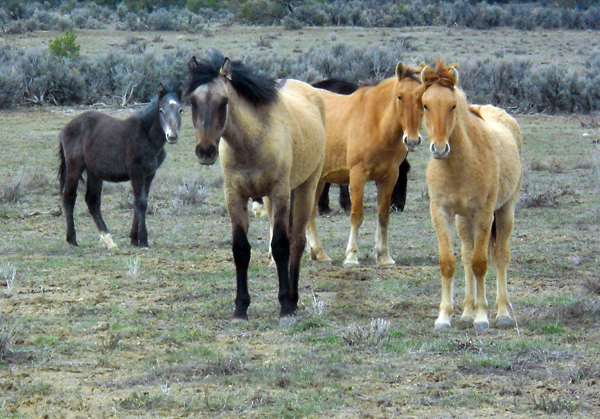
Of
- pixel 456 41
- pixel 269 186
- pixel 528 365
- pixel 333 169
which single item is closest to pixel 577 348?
pixel 528 365

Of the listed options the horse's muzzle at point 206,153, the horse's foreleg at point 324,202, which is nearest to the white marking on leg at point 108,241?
the horse's foreleg at point 324,202

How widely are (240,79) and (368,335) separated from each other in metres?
2.17

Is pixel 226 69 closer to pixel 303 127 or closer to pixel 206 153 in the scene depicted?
pixel 206 153

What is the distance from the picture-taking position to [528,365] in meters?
5.71

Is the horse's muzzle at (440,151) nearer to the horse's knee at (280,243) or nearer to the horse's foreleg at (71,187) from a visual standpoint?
the horse's knee at (280,243)

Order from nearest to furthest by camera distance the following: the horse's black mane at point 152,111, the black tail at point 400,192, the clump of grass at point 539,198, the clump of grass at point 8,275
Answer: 1. the clump of grass at point 8,275
2. the horse's black mane at point 152,111
3. the black tail at point 400,192
4. the clump of grass at point 539,198

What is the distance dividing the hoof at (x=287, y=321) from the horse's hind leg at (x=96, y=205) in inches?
161

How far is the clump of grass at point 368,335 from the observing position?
6254 millimetres

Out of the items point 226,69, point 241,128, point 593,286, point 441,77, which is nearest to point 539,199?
point 593,286

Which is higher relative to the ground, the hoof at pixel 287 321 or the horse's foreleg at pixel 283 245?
the horse's foreleg at pixel 283 245

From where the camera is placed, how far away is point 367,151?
959 centimetres

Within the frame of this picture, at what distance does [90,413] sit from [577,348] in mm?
3254

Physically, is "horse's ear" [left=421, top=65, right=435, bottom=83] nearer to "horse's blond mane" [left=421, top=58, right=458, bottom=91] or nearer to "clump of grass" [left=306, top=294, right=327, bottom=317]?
"horse's blond mane" [left=421, top=58, right=458, bottom=91]

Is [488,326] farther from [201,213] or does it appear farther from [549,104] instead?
[549,104]
